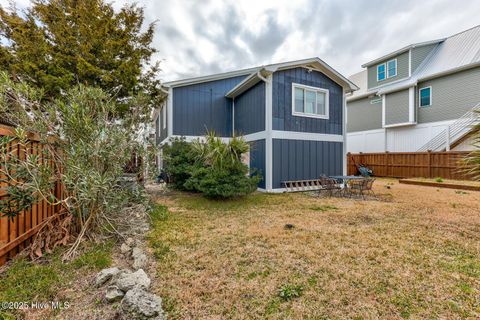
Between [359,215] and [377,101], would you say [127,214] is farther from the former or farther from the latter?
[377,101]

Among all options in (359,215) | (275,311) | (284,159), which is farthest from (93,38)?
(359,215)

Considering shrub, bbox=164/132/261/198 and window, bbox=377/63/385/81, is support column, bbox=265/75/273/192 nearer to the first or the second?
shrub, bbox=164/132/261/198

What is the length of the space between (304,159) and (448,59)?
44.4 feet

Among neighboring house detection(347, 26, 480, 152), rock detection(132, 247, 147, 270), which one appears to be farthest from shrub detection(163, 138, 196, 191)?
neighboring house detection(347, 26, 480, 152)

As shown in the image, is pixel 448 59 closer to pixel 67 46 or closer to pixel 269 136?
pixel 269 136

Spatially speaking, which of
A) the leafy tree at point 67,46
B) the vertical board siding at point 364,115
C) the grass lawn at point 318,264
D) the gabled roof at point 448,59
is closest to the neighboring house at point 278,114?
the leafy tree at point 67,46

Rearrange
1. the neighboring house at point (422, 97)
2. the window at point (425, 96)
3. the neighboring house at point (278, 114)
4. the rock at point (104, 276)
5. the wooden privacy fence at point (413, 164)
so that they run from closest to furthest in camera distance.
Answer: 1. the rock at point (104, 276)
2. the neighboring house at point (278, 114)
3. the wooden privacy fence at point (413, 164)
4. the neighboring house at point (422, 97)
5. the window at point (425, 96)

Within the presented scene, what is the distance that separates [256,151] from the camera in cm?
938

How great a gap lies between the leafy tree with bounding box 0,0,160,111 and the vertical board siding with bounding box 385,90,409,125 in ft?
55.7

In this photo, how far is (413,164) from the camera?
537 inches

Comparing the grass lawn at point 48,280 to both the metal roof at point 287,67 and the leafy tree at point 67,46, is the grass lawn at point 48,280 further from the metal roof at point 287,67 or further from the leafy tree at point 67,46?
the metal roof at point 287,67

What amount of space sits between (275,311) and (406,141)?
59.3 feet

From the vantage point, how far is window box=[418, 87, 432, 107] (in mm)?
14570

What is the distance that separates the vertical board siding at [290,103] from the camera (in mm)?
8711
